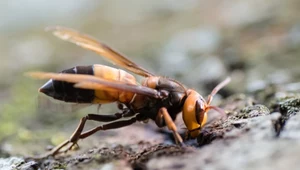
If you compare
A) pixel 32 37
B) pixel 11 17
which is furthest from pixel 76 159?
pixel 11 17

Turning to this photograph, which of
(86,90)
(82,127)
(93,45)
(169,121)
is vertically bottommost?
(82,127)

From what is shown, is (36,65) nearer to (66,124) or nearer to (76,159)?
(66,124)

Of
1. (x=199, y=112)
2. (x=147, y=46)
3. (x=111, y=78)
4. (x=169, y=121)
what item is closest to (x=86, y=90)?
(x=111, y=78)

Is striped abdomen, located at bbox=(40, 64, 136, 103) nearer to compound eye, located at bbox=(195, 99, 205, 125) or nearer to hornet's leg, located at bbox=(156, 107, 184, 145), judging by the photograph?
hornet's leg, located at bbox=(156, 107, 184, 145)

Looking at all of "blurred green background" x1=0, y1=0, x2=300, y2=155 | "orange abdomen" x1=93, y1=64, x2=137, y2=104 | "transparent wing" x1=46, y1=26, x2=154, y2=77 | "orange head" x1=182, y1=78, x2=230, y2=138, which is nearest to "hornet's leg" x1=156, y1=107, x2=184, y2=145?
"orange head" x1=182, y1=78, x2=230, y2=138

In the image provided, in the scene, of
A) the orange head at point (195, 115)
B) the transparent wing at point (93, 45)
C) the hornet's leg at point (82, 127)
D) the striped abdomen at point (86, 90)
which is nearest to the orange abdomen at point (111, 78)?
the striped abdomen at point (86, 90)

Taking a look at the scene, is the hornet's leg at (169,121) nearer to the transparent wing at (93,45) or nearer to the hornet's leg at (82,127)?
the hornet's leg at (82,127)

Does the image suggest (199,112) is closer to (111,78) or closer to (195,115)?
(195,115)
